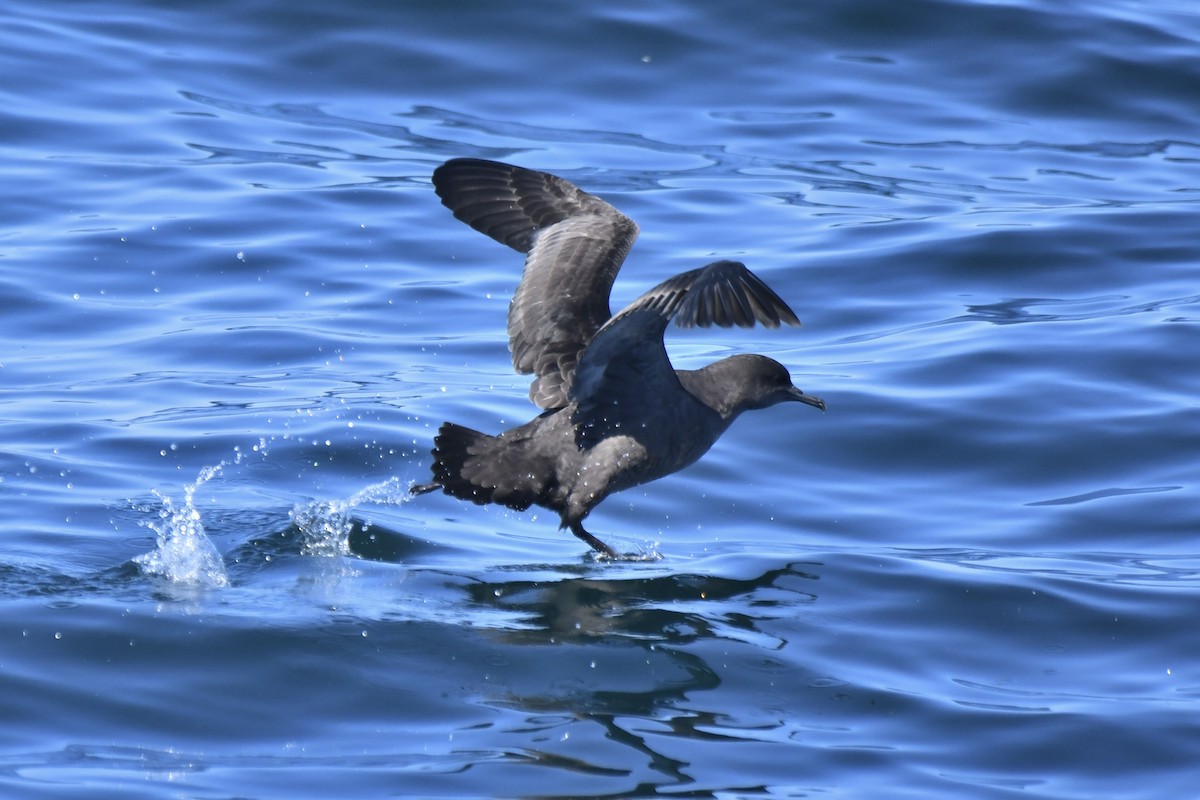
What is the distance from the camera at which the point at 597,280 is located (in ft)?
23.9

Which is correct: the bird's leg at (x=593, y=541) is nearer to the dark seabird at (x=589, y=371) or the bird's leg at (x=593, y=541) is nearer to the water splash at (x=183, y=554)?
the dark seabird at (x=589, y=371)

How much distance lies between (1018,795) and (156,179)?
365 inches

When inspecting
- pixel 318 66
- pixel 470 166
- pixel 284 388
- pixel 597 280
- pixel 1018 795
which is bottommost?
pixel 1018 795

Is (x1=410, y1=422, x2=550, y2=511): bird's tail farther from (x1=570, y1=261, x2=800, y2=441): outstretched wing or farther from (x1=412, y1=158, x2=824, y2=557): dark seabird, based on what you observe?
(x1=570, y1=261, x2=800, y2=441): outstretched wing

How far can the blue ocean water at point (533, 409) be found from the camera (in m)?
5.21

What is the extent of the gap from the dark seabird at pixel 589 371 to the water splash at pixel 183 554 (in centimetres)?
94

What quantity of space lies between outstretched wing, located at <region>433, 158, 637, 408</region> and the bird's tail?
1.27 feet

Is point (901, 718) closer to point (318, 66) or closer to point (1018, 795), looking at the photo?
point (1018, 795)

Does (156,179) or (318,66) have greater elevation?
(318,66)

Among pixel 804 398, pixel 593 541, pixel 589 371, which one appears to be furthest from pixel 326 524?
pixel 804 398

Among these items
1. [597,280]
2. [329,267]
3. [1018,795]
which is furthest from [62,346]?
[1018,795]

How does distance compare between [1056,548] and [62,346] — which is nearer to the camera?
[1056,548]

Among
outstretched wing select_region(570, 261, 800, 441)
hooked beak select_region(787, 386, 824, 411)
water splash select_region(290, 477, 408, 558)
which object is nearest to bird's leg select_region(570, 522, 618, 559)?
outstretched wing select_region(570, 261, 800, 441)

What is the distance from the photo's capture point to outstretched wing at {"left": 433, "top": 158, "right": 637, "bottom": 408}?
7.23m
